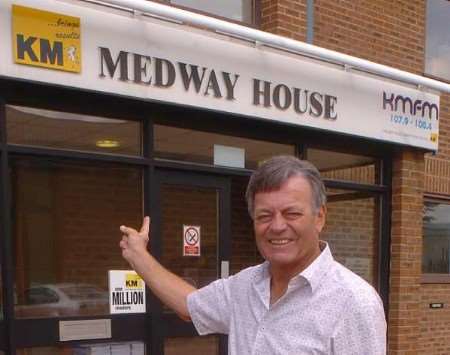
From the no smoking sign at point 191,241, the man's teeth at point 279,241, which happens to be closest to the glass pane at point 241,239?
the no smoking sign at point 191,241

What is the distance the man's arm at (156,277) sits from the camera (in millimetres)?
→ 2154

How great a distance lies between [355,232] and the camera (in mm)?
6230

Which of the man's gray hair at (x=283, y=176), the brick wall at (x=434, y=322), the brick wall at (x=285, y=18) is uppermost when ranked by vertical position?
the brick wall at (x=285, y=18)

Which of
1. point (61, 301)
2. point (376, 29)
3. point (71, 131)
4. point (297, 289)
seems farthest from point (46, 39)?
point (376, 29)

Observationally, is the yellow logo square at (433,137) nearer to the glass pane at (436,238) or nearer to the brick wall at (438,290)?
the brick wall at (438,290)

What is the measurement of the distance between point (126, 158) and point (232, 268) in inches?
65.0

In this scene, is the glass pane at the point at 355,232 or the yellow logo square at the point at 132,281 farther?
the glass pane at the point at 355,232

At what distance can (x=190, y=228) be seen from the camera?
15.9 feet

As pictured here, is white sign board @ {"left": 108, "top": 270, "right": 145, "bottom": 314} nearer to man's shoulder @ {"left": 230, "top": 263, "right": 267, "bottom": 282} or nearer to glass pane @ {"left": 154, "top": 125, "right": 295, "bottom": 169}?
glass pane @ {"left": 154, "top": 125, "right": 295, "bottom": 169}

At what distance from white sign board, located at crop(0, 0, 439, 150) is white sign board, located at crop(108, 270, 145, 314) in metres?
1.38

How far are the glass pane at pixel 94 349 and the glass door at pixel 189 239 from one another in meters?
0.15

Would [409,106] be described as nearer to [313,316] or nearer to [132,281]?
[132,281]

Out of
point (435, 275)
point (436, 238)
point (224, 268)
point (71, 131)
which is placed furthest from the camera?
point (436, 238)

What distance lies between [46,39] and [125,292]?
1945 mm
